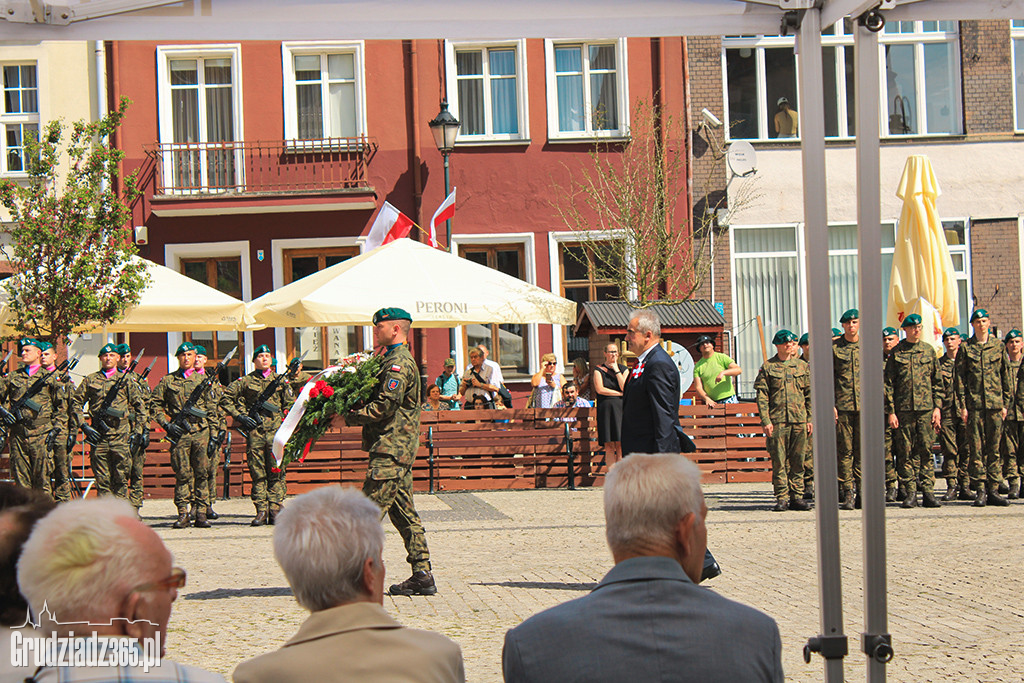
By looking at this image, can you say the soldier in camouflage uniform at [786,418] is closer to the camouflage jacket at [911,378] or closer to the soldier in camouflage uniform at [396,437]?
the camouflage jacket at [911,378]

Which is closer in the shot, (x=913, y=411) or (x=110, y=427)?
(x=913, y=411)

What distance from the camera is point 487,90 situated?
77.1ft

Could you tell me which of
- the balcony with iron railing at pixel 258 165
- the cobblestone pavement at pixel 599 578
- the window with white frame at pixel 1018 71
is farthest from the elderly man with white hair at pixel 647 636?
the window with white frame at pixel 1018 71

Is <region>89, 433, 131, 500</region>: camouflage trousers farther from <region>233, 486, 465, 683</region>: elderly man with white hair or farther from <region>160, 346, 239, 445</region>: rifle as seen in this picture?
<region>233, 486, 465, 683</region>: elderly man with white hair

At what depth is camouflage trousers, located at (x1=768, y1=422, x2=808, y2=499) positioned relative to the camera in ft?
43.9

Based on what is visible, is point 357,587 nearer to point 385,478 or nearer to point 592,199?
point 385,478

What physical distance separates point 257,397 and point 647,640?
11.7 m

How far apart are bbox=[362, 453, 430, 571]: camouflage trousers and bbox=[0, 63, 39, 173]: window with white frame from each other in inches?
717

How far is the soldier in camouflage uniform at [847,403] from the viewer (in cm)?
1313

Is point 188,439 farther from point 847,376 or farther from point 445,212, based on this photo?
point 445,212

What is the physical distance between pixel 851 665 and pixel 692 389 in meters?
12.2

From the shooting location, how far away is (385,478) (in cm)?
817

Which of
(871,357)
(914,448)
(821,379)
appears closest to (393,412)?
(821,379)

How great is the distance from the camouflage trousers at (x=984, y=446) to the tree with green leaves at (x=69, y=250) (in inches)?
447
